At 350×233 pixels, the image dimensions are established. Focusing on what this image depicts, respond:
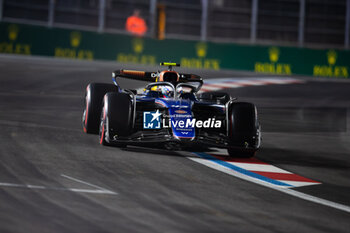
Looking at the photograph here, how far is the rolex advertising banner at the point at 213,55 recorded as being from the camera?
96.1 feet

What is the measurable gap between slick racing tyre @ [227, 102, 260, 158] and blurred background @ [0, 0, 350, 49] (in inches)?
1006

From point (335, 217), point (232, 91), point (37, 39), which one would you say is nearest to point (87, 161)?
point (335, 217)

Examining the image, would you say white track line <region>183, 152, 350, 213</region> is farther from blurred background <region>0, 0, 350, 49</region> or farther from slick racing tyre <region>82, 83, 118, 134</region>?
blurred background <region>0, 0, 350, 49</region>

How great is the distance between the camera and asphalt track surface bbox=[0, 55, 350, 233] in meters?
5.66

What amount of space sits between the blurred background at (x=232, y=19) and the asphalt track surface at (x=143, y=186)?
2188 centimetres

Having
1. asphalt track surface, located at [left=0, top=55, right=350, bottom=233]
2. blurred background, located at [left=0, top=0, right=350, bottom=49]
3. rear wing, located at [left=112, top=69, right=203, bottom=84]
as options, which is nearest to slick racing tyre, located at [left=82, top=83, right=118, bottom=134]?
asphalt track surface, located at [left=0, top=55, right=350, bottom=233]

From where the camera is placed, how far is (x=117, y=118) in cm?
899

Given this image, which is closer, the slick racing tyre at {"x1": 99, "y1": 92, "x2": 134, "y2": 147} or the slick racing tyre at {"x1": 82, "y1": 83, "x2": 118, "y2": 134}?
the slick racing tyre at {"x1": 99, "y1": 92, "x2": 134, "y2": 147}

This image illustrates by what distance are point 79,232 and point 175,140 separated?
3.70 metres

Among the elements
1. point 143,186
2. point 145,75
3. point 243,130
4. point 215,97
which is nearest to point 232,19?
point 145,75

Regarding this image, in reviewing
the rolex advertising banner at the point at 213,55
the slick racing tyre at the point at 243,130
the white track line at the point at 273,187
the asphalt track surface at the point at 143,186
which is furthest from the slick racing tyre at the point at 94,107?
the rolex advertising banner at the point at 213,55

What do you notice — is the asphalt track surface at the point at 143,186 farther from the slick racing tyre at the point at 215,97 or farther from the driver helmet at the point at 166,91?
the driver helmet at the point at 166,91

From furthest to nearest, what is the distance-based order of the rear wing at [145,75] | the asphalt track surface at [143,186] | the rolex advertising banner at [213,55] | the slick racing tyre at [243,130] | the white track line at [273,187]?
the rolex advertising banner at [213,55] < the rear wing at [145,75] < the slick racing tyre at [243,130] < the white track line at [273,187] < the asphalt track surface at [143,186]

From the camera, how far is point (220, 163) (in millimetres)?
8734
